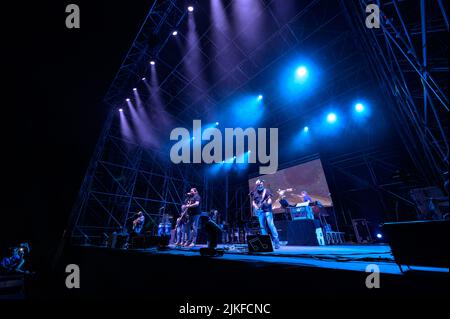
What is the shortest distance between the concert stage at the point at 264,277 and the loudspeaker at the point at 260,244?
2.20 ft

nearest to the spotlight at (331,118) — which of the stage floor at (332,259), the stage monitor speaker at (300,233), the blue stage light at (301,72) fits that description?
the blue stage light at (301,72)

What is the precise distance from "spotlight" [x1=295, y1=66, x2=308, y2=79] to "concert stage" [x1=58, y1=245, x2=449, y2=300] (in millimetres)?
8666

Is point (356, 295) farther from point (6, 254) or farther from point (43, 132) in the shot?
point (6, 254)

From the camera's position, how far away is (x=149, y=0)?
534 cm

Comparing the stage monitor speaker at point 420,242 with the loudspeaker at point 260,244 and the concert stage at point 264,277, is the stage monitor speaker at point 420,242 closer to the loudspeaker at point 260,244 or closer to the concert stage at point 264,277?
the concert stage at point 264,277

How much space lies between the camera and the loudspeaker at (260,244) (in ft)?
11.5

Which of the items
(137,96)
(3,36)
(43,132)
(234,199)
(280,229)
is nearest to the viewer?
(3,36)

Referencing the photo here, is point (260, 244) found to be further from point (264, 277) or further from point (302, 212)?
point (302, 212)

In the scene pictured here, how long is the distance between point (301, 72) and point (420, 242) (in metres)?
9.57

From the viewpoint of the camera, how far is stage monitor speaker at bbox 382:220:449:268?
1.24 meters

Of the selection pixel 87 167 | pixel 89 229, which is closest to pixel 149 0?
pixel 87 167

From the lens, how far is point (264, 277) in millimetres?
1939

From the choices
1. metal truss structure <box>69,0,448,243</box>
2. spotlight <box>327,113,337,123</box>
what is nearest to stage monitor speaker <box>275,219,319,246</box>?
metal truss structure <box>69,0,448,243</box>

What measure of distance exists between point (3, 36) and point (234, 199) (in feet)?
44.1
